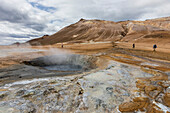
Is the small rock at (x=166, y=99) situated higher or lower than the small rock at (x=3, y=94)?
lower

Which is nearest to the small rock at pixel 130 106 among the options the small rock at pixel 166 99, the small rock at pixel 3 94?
the small rock at pixel 166 99

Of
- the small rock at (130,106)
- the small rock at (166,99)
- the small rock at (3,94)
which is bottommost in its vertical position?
the small rock at (166,99)

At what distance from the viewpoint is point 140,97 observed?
3744mm

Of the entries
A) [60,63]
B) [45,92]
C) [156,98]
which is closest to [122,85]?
[156,98]

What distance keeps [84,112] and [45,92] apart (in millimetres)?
1646

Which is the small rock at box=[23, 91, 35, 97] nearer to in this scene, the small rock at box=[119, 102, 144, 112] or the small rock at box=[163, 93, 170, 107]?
the small rock at box=[119, 102, 144, 112]

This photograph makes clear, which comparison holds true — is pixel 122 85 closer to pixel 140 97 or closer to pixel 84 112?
pixel 140 97

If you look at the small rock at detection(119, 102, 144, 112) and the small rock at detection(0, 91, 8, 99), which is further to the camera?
the small rock at detection(0, 91, 8, 99)

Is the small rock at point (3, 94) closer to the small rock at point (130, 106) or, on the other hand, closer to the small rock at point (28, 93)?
the small rock at point (28, 93)

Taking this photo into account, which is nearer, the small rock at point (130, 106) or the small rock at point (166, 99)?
the small rock at point (130, 106)

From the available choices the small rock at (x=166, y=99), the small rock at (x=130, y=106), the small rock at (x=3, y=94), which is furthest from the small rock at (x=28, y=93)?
the small rock at (x=166, y=99)

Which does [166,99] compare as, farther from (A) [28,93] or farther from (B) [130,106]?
(A) [28,93]

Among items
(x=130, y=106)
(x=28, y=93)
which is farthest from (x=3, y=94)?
(x=130, y=106)

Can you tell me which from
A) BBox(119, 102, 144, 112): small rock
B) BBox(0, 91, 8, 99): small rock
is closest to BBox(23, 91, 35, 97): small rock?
BBox(0, 91, 8, 99): small rock
